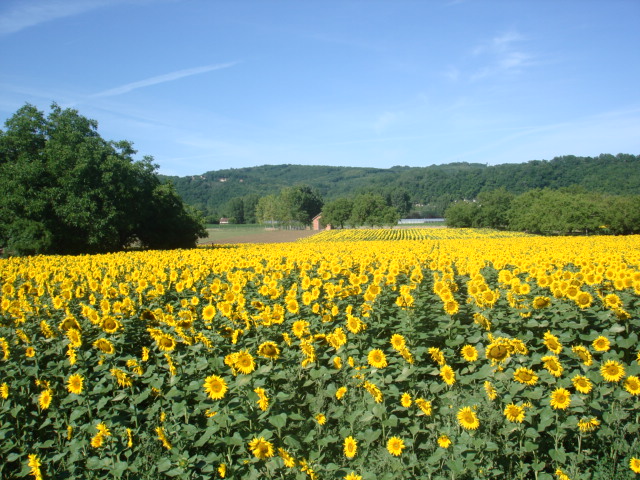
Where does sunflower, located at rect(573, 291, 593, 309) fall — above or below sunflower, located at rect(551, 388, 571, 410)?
above

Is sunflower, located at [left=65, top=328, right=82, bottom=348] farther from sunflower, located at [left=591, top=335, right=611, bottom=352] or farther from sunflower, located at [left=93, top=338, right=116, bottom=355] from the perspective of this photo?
sunflower, located at [left=591, top=335, right=611, bottom=352]

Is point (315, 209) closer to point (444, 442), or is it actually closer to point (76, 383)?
point (76, 383)

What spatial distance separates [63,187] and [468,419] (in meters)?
25.3

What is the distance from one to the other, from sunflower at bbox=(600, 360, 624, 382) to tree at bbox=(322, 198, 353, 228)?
97.7m

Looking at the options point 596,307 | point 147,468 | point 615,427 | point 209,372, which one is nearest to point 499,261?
point 596,307

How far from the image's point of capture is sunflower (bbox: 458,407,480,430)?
Answer: 330cm

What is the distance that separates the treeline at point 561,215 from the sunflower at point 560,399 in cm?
6052

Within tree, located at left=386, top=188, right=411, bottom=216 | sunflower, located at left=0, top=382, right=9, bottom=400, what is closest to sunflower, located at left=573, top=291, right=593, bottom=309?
sunflower, located at left=0, top=382, right=9, bottom=400

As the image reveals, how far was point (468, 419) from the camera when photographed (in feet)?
11.0

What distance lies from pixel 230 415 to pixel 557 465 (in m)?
2.54

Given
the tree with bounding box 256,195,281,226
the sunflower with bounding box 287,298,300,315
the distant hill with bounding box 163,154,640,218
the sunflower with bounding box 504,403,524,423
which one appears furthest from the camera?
the tree with bounding box 256,195,281,226

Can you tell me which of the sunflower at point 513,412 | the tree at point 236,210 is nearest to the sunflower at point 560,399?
the sunflower at point 513,412

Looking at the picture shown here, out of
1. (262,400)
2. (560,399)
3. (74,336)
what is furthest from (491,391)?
(74,336)

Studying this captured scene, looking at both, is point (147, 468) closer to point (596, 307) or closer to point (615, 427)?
point (615, 427)
